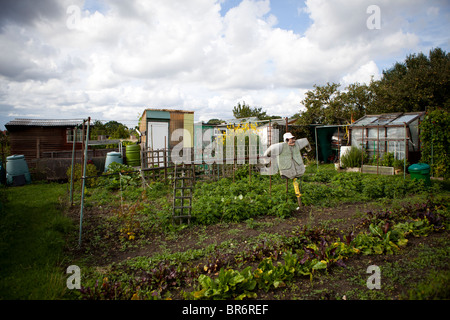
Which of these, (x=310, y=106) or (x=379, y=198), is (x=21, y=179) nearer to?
(x=379, y=198)

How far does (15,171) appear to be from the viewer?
10258 mm

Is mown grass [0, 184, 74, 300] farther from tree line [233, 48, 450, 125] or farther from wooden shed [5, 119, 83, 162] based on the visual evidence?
tree line [233, 48, 450, 125]

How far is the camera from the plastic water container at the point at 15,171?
10.2 meters

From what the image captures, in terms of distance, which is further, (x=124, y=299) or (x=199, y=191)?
(x=199, y=191)

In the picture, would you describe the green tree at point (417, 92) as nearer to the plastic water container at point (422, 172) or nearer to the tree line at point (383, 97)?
the tree line at point (383, 97)

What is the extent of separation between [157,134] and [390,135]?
1302 centimetres

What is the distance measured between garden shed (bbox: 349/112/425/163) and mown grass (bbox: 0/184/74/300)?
1250cm

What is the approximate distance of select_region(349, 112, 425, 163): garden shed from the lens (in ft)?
37.3

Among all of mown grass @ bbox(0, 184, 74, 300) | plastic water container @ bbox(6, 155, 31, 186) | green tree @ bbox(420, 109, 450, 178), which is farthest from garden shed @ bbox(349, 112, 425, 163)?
plastic water container @ bbox(6, 155, 31, 186)

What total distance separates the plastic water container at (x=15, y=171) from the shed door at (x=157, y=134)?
21.8 feet

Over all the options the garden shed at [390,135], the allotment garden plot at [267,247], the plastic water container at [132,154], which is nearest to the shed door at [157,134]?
the plastic water container at [132,154]

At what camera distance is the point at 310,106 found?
57.4 feet
